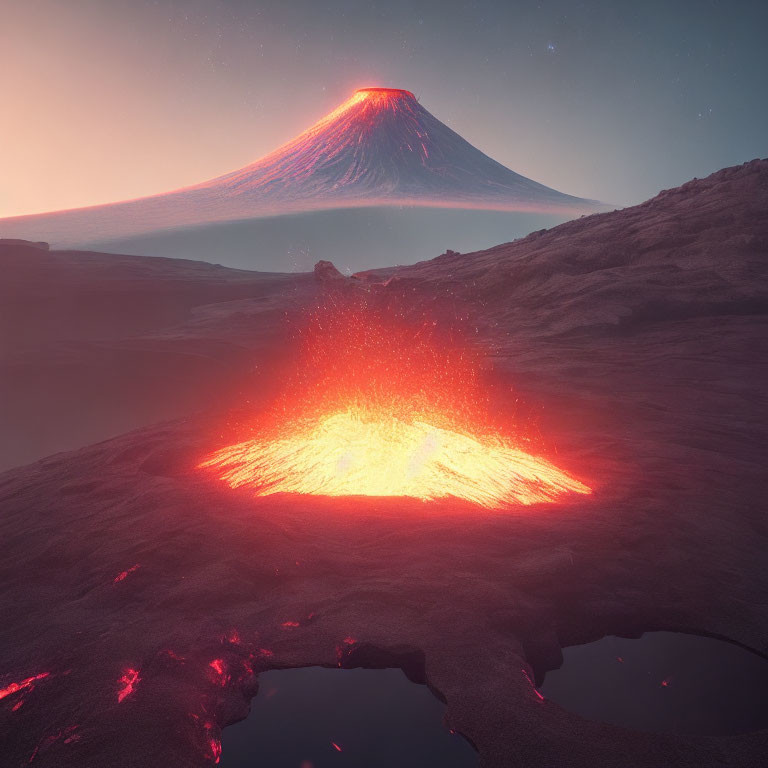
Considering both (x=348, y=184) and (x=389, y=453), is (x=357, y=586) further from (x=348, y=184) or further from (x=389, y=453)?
(x=348, y=184)

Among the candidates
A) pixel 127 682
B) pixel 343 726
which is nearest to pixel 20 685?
pixel 127 682

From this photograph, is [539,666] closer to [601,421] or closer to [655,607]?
[655,607]

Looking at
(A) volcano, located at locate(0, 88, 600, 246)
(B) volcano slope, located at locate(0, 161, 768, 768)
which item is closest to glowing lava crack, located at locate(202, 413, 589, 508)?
(B) volcano slope, located at locate(0, 161, 768, 768)

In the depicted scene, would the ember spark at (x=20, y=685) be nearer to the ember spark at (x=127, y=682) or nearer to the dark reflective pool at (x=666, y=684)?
the ember spark at (x=127, y=682)

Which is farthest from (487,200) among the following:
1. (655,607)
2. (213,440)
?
(655,607)

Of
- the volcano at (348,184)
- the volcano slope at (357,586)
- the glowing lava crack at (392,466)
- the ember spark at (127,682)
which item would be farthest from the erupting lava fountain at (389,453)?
the volcano at (348,184)

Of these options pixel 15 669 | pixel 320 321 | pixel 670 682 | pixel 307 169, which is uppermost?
pixel 307 169

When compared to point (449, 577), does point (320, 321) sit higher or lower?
lower

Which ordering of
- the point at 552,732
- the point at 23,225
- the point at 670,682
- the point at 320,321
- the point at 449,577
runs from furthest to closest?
the point at 23,225 → the point at 320,321 → the point at 449,577 → the point at 670,682 → the point at 552,732
